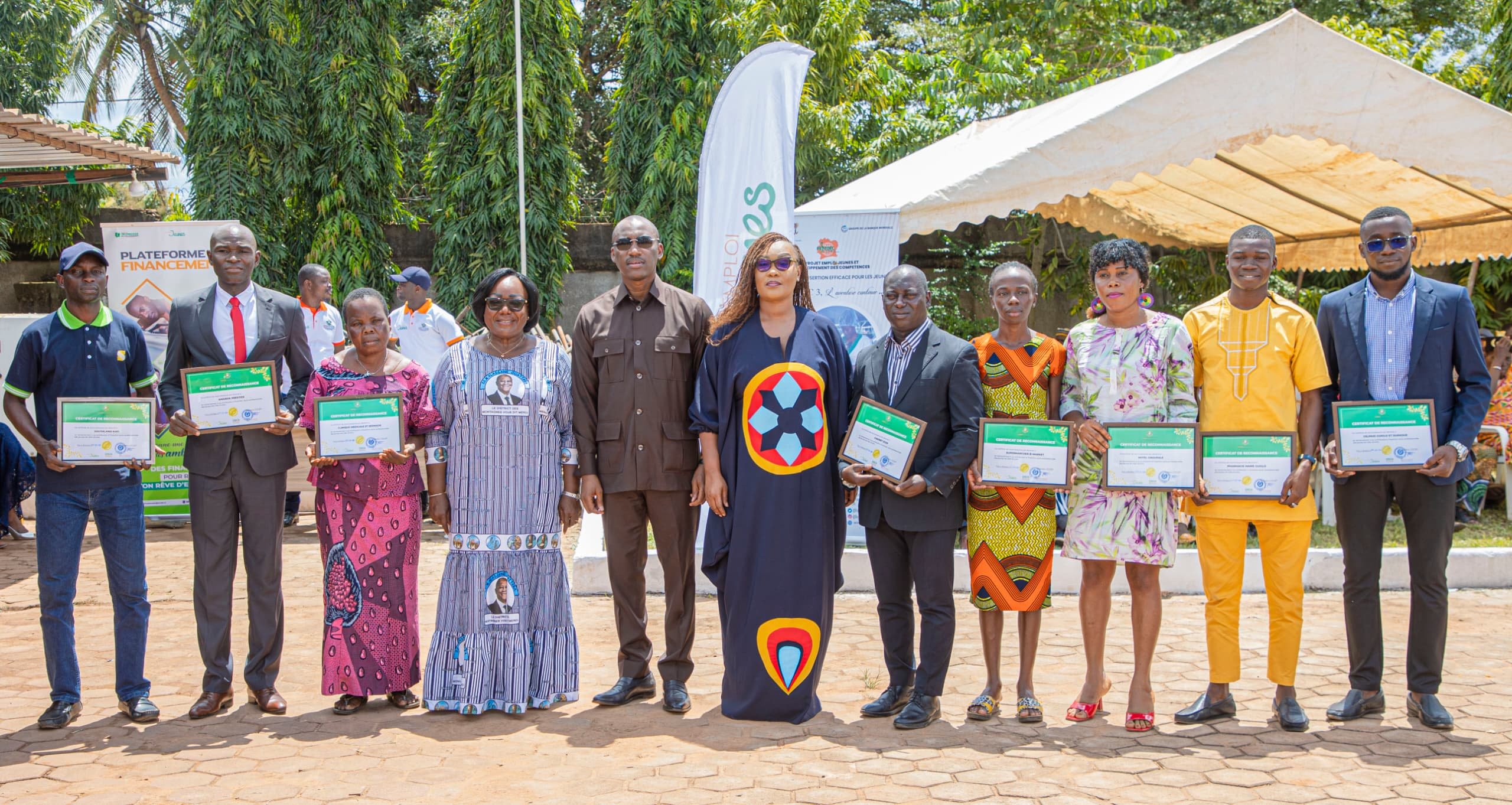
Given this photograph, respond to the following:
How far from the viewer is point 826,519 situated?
4.89 metres

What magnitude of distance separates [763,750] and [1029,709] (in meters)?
1.13

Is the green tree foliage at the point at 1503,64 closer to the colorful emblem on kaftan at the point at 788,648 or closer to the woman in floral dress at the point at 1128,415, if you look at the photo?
the woman in floral dress at the point at 1128,415

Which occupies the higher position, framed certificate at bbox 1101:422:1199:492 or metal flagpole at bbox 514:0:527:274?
metal flagpole at bbox 514:0:527:274

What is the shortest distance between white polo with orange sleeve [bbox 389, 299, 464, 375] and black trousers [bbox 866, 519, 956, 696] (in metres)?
5.54

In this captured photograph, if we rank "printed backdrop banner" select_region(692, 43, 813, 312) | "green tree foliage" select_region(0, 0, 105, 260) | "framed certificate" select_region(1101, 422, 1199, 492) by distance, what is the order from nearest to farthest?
"framed certificate" select_region(1101, 422, 1199, 492)
"printed backdrop banner" select_region(692, 43, 813, 312)
"green tree foliage" select_region(0, 0, 105, 260)

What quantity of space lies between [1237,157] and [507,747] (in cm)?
720

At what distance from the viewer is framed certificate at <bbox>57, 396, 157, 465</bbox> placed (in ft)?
15.4

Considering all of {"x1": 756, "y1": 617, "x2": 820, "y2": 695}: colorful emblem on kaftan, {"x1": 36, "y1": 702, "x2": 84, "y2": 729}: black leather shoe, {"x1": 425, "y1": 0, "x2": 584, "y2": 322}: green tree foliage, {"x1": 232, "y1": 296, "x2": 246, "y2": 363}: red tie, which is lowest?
{"x1": 36, "y1": 702, "x2": 84, "y2": 729}: black leather shoe

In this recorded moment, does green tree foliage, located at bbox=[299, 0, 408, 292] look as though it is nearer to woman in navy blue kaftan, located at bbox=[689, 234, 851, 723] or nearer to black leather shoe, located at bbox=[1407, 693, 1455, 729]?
woman in navy blue kaftan, located at bbox=[689, 234, 851, 723]

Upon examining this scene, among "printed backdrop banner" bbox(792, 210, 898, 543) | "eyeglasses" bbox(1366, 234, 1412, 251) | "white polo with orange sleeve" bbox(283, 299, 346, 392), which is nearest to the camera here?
"eyeglasses" bbox(1366, 234, 1412, 251)

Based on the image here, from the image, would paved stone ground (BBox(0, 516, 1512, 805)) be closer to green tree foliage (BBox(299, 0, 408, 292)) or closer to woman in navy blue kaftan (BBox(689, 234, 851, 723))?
woman in navy blue kaftan (BBox(689, 234, 851, 723))

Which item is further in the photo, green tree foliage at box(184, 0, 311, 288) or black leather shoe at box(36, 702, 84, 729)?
green tree foliage at box(184, 0, 311, 288)

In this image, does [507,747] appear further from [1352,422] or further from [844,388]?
[1352,422]

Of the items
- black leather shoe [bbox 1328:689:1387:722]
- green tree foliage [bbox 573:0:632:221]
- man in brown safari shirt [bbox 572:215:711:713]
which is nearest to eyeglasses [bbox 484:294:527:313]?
man in brown safari shirt [bbox 572:215:711:713]
